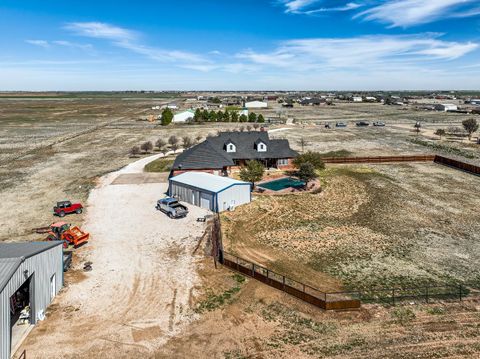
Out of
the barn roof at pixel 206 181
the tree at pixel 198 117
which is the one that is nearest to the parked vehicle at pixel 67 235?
the barn roof at pixel 206 181

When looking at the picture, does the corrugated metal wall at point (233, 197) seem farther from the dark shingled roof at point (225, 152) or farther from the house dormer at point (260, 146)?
the house dormer at point (260, 146)

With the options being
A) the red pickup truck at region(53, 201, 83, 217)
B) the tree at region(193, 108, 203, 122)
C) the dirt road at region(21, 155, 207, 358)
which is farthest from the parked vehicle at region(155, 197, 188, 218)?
the tree at region(193, 108, 203, 122)

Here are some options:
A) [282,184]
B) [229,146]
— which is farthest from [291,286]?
[229,146]

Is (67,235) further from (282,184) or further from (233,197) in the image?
(282,184)

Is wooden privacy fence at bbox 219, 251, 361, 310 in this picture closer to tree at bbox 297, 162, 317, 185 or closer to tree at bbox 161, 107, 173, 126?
tree at bbox 297, 162, 317, 185

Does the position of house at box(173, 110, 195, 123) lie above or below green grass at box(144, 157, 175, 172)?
above

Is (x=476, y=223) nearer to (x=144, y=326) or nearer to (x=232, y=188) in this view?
(x=232, y=188)
